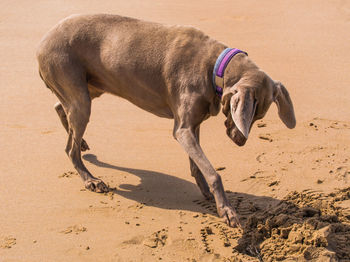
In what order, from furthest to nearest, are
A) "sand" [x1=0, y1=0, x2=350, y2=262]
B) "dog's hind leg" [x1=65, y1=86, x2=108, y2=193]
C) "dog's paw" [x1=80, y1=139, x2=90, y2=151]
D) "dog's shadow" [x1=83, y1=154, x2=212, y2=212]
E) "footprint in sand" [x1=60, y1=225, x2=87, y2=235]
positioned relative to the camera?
"dog's paw" [x1=80, y1=139, x2=90, y2=151] → "dog's hind leg" [x1=65, y1=86, x2=108, y2=193] → "dog's shadow" [x1=83, y1=154, x2=212, y2=212] → "footprint in sand" [x1=60, y1=225, x2=87, y2=235] → "sand" [x1=0, y1=0, x2=350, y2=262]

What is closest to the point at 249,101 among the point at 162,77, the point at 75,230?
the point at 162,77

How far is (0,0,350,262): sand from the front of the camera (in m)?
3.79

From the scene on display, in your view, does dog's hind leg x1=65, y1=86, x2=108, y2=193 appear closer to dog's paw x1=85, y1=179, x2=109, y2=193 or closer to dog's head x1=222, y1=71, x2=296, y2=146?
dog's paw x1=85, y1=179, x2=109, y2=193

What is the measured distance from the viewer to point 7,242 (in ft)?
12.9

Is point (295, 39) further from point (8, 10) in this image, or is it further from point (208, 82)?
point (8, 10)

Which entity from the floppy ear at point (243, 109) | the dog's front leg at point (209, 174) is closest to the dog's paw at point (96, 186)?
the dog's front leg at point (209, 174)

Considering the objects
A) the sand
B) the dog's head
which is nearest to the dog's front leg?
the sand

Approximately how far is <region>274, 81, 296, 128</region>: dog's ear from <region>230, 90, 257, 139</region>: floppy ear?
41 cm

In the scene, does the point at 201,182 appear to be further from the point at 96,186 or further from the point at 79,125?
the point at 79,125

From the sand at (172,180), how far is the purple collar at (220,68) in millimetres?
1138

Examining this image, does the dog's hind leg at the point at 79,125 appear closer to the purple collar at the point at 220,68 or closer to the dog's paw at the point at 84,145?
the dog's paw at the point at 84,145

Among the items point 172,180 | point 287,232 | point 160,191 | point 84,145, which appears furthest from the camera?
point 84,145

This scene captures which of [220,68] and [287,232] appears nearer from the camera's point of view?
[287,232]

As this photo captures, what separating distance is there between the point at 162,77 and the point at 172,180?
3.87ft
